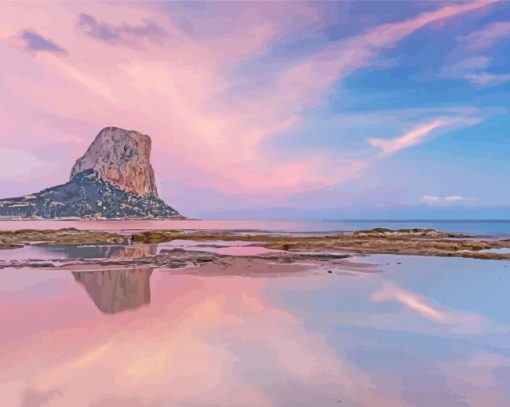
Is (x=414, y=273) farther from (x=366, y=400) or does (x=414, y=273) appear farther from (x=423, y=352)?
(x=366, y=400)

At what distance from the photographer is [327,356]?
10.1 metres

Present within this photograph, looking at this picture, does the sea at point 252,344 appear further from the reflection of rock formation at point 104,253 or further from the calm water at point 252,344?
the reflection of rock formation at point 104,253

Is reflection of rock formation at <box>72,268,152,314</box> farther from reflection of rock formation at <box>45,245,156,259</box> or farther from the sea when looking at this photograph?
reflection of rock formation at <box>45,245,156,259</box>

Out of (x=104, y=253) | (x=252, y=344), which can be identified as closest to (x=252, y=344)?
(x=252, y=344)

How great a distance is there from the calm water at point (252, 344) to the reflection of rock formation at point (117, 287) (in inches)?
3.7

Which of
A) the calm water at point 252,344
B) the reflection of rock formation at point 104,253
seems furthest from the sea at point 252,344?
the reflection of rock formation at point 104,253

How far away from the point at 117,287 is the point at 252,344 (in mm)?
10360

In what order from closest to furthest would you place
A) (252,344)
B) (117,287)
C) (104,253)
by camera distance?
(252,344)
(117,287)
(104,253)

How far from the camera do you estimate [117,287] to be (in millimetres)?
19656

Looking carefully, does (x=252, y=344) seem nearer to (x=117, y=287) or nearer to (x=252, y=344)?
(x=252, y=344)

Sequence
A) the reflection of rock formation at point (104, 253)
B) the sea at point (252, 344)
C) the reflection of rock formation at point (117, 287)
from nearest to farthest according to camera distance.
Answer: the sea at point (252, 344), the reflection of rock formation at point (117, 287), the reflection of rock formation at point (104, 253)

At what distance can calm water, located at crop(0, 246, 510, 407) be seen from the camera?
7.92m

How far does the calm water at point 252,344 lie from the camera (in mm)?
7922

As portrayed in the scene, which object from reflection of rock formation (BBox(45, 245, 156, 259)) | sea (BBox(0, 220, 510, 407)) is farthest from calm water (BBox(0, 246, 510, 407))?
reflection of rock formation (BBox(45, 245, 156, 259))
